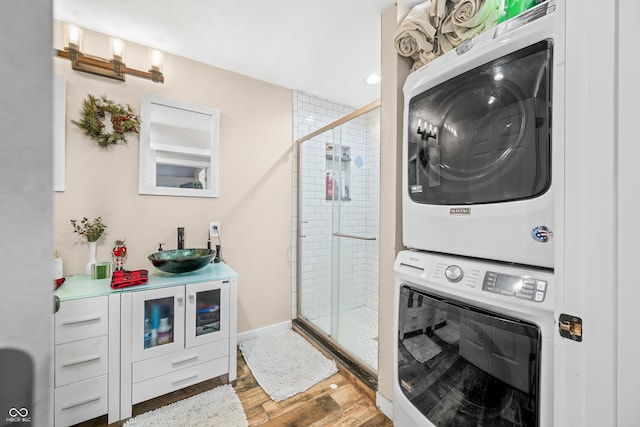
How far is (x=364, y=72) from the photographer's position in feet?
7.37

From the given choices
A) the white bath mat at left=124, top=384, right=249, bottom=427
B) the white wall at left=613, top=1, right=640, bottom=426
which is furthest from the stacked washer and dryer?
the white bath mat at left=124, top=384, right=249, bottom=427

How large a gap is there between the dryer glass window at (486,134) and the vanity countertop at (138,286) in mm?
1410

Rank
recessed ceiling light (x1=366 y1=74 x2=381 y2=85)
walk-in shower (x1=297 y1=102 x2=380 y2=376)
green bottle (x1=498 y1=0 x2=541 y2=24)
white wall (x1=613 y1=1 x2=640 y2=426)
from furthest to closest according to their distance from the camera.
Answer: recessed ceiling light (x1=366 y1=74 x2=381 y2=85)
walk-in shower (x1=297 y1=102 x2=380 y2=376)
green bottle (x1=498 y1=0 x2=541 y2=24)
white wall (x1=613 y1=1 x2=640 y2=426)

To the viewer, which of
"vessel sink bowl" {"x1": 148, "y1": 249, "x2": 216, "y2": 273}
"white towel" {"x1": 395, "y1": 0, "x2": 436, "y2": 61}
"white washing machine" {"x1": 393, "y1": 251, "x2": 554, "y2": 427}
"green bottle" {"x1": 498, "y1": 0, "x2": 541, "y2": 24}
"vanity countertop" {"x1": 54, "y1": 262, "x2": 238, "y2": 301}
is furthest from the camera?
"vessel sink bowl" {"x1": 148, "y1": 249, "x2": 216, "y2": 273}

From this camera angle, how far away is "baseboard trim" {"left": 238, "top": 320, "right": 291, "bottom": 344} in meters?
2.34

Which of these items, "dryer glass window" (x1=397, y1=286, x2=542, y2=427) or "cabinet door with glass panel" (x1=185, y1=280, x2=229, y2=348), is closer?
"dryer glass window" (x1=397, y1=286, x2=542, y2=427)

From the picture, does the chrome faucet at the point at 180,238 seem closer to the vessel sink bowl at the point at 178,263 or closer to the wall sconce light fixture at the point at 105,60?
the vessel sink bowl at the point at 178,263

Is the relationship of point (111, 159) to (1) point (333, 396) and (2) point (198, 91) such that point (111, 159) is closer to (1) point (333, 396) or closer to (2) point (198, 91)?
(2) point (198, 91)

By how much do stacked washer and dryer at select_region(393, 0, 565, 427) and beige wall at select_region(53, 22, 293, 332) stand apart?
5.19 feet

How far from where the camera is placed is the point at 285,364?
198cm

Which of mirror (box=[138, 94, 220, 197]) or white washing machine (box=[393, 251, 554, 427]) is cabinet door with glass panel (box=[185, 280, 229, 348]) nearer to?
mirror (box=[138, 94, 220, 197])

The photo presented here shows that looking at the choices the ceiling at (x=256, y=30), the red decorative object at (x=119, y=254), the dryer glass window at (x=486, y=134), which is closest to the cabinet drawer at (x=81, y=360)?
the red decorative object at (x=119, y=254)

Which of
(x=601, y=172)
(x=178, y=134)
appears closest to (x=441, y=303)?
(x=601, y=172)

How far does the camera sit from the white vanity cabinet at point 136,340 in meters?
1.35
